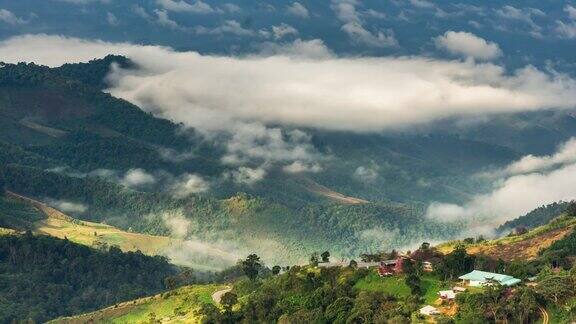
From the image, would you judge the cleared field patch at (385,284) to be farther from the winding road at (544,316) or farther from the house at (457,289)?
the winding road at (544,316)

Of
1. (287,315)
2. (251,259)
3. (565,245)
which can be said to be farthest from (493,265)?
(251,259)

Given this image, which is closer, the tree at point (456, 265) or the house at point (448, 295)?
the house at point (448, 295)

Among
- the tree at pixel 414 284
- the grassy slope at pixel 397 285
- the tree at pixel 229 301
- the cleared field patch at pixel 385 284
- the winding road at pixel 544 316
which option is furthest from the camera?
the tree at pixel 229 301

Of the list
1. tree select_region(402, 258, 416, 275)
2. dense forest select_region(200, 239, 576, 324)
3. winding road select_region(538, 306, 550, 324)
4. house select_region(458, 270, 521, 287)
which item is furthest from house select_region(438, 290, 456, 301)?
tree select_region(402, 258, 416, 275)

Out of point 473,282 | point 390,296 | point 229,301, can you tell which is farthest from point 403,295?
point 229,301

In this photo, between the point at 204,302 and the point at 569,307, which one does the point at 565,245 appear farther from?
the point at 204,302

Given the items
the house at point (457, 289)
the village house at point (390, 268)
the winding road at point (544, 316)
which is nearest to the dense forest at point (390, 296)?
the winding road at point (544, 316)

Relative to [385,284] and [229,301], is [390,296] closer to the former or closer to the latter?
[385,284]

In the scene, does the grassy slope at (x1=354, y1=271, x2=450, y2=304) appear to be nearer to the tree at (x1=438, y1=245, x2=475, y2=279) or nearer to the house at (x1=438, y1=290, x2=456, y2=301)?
the house at (x1=438, y1=290, x2=456, y2=301)

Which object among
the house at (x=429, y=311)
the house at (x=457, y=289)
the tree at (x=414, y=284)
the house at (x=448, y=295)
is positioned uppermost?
the tree at (x=414, y=284)
